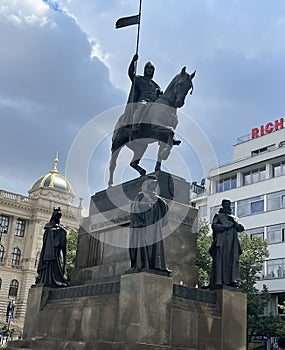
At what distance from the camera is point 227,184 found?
6175 centimetres

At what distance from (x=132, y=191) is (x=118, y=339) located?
15.4 ft

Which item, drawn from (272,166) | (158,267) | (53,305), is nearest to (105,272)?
(53,305)

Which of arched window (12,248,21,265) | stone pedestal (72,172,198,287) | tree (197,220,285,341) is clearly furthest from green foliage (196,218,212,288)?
A: arched window (12,248,21,265)

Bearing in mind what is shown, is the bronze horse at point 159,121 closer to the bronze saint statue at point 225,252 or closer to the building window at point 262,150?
the bronze saint statue at point 225,252

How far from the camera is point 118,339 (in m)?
11.6

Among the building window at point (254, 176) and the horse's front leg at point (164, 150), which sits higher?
the building window at point (254, 176)

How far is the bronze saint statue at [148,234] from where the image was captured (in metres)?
12.2

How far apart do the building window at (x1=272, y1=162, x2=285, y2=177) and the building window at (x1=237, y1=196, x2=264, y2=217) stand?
117 inches

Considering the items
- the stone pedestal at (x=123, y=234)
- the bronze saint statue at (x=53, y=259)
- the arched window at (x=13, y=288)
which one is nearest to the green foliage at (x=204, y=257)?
the bronze saint statue at (x=53, y=259)

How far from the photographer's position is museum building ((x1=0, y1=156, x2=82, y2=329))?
3605 inches

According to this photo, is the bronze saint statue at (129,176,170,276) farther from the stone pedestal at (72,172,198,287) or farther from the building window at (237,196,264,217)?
the building window at (237,196,264,217)

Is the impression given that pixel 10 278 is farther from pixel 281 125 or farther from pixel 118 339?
pixel 118 339

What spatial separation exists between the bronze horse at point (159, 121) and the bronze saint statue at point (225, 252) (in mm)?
2495

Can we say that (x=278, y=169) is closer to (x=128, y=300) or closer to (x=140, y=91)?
(x=140, y=91)
